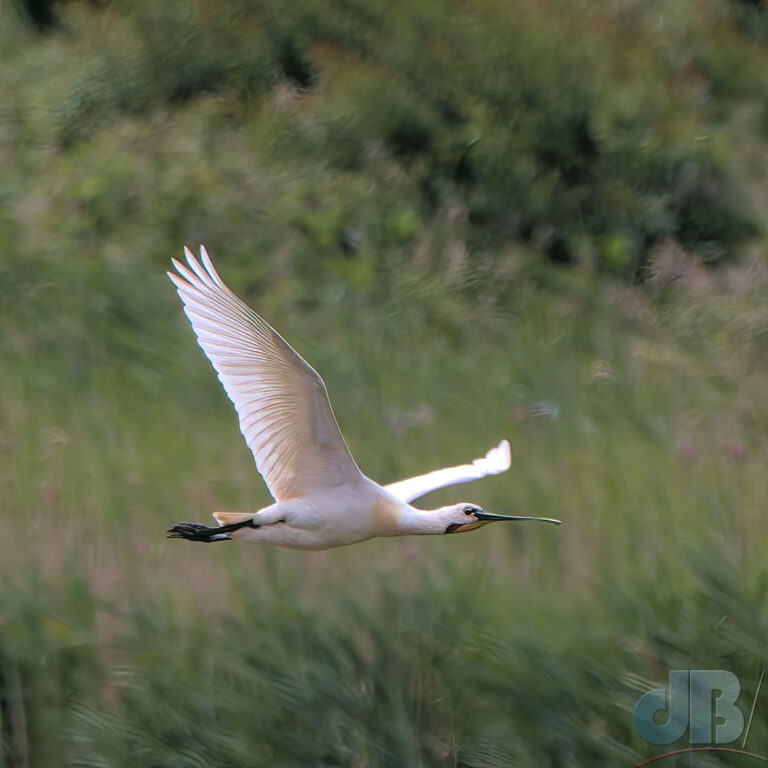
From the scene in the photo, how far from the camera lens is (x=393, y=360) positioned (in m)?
7.09

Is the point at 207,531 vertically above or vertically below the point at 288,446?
below

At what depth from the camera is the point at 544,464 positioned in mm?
5941

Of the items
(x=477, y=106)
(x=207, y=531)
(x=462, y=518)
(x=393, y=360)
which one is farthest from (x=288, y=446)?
(x=477, y=106)

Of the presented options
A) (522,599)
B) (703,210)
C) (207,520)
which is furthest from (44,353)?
(703,210)

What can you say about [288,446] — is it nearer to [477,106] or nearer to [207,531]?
[207,531]

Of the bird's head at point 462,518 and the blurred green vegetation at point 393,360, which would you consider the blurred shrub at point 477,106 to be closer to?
the blurred green vegetation at point 393,360

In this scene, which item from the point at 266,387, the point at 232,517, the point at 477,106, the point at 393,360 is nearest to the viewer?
the point at 266,387

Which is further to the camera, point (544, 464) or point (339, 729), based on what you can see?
point (544, 464)

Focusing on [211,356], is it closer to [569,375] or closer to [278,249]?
[569,375]

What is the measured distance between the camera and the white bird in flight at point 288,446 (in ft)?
13.7

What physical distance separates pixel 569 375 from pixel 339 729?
2814mm
